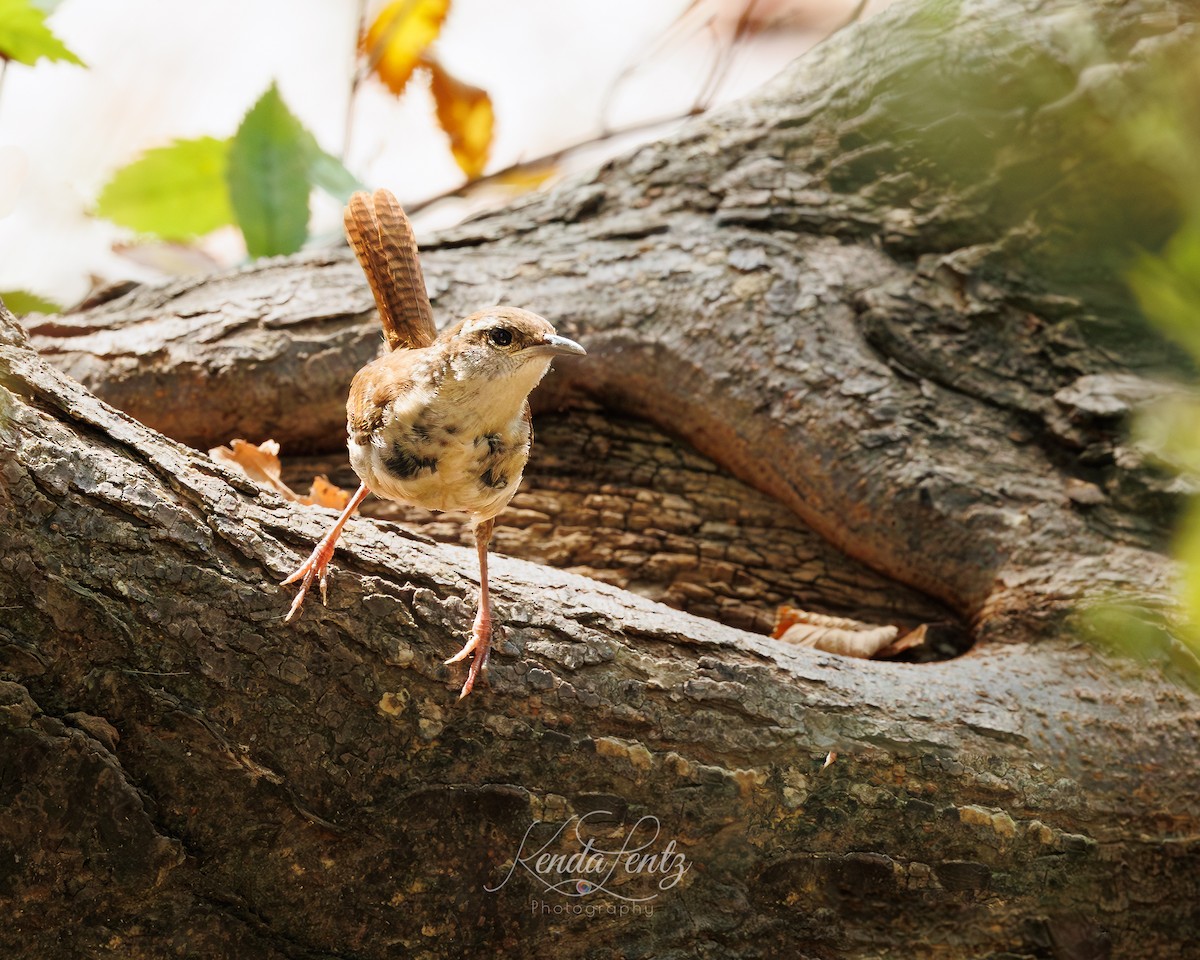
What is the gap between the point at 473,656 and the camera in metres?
1.75

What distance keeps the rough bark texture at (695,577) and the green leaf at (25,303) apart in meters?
0.52

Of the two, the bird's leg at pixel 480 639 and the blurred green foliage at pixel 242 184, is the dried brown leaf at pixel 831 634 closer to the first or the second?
the bird's leg at pixel 480 639

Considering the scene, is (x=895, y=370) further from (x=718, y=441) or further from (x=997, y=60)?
(x=997, y=60)

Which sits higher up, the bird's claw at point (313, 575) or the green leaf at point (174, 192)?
the green leaf at point (174, 192)

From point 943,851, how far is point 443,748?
Result: 3.31ft

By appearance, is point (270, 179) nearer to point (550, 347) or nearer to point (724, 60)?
point (724, 60)

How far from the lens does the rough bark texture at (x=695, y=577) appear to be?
1543 mm

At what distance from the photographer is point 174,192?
3629 mm

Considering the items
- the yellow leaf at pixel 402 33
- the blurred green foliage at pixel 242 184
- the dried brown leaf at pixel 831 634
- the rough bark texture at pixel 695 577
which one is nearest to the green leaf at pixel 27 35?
the rough bark texture at pixel 695 577

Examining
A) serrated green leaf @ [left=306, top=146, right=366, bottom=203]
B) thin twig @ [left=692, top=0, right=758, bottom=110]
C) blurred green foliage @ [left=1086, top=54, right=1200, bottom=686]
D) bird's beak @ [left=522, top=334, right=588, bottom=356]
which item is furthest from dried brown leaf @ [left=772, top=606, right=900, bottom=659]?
thin twig @ [left=692, top=0, right=758, bottom=110]

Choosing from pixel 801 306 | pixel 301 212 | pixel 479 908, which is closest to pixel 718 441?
pixel 801 306

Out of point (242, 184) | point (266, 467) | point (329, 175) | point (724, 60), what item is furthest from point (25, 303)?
point (724, 60)

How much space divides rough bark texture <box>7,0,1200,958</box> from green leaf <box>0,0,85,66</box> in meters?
0.69

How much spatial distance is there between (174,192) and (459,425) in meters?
2.53
